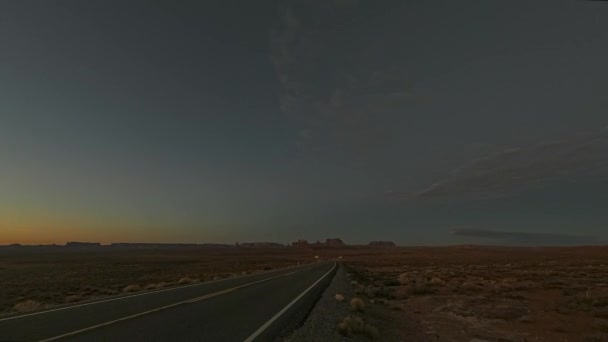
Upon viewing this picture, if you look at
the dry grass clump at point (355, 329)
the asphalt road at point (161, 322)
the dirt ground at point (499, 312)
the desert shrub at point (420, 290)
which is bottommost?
the dirt ground at point (499, 312)

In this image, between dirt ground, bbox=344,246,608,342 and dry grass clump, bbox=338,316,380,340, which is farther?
dirt ground, bbox=344,246,608,342

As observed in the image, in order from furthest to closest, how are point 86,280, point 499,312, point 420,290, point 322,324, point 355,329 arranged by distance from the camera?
point 86,280 < point 420,290 < point 499,312 < point 355,329 < point 322,324

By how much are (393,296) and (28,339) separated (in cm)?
2279

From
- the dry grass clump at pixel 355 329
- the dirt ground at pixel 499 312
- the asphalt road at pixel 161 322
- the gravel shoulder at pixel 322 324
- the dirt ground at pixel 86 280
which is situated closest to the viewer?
the asphalt road at pixel 161 322

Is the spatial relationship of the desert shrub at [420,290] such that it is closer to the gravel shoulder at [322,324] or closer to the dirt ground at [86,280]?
the gravel shoulder at [322,324]

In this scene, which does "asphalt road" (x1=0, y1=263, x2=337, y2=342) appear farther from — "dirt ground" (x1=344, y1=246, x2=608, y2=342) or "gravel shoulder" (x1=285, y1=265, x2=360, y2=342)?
"dirt ground" (x1=344, y1=246, x2=608, y2=342)

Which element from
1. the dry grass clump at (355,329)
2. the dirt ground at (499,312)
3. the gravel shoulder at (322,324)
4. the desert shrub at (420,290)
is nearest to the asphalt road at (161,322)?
the gravel shoulder at (322,324)

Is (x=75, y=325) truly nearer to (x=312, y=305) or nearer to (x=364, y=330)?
(x=364, y=330)

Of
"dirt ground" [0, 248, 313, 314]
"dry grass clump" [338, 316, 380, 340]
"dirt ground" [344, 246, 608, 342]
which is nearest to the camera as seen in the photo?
"dry grass clump" [338, 316, 380, 340]

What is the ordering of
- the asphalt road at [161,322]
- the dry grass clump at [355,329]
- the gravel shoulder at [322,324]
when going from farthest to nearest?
the dry grass clump at [355,329], the gravel shoulder at [322,324], the asphalt road at [161,322]

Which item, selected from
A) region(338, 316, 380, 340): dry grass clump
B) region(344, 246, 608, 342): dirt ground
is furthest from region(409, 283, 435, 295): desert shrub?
region(338, 316, 380, 340): dry grass clump

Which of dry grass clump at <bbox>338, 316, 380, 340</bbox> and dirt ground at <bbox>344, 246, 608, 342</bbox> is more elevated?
dry grass clump at <bbox>338, 316, 380, 340</bbox>

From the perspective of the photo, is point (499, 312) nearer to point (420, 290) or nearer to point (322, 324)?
point (420, 290)

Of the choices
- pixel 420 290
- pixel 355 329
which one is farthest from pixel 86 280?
pixel 355 329
